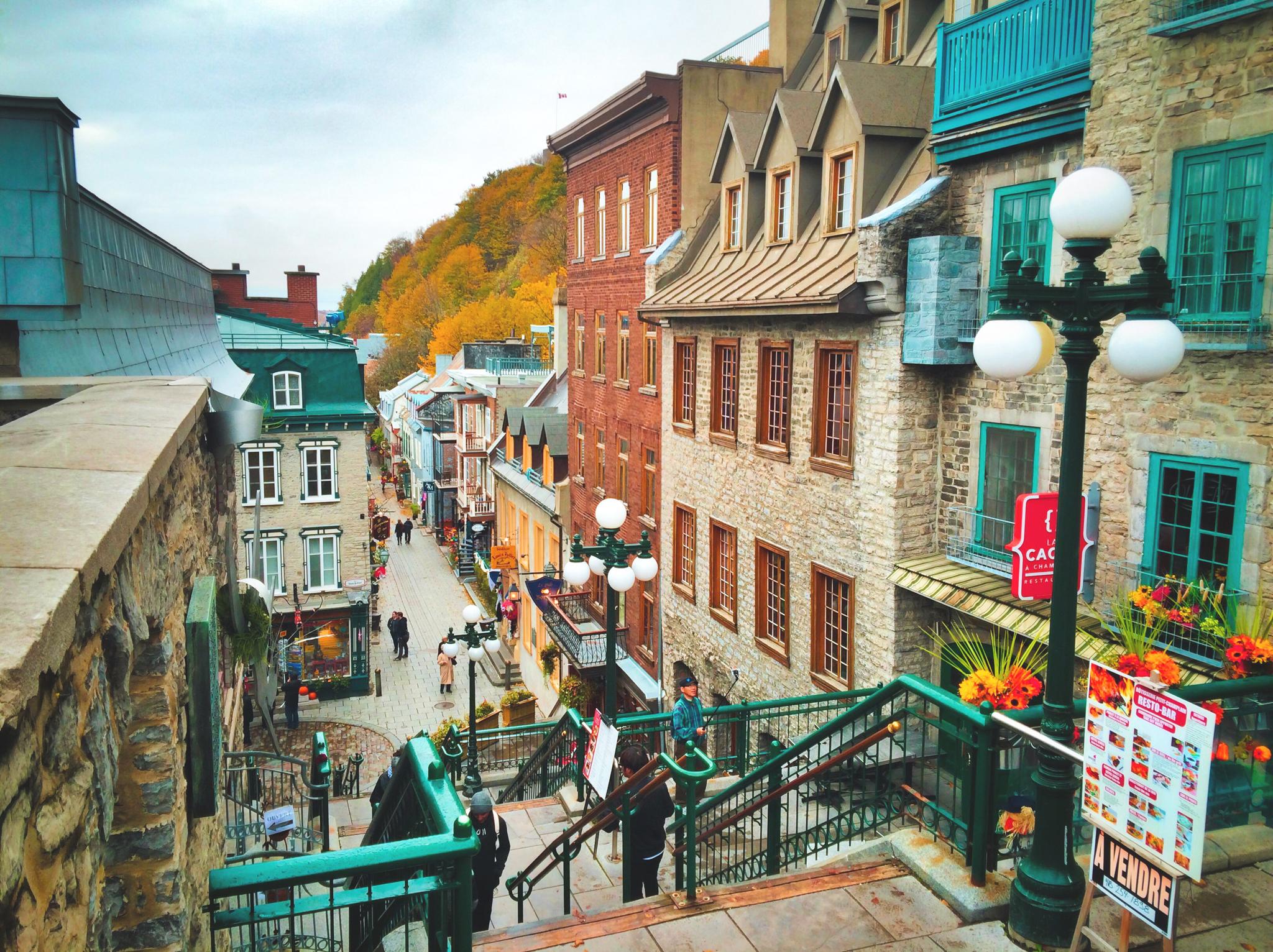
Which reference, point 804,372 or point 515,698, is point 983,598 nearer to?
point 804,372

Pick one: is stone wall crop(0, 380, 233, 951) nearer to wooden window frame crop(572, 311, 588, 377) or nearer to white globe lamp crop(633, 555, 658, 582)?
white globe lamp crop(633, 555, 658, 582)

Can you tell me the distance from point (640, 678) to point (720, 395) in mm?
7566

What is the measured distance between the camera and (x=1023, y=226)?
12695 millimetres

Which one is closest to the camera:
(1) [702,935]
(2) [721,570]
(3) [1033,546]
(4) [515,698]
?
(1) [702,935]

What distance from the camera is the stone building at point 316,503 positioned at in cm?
3053

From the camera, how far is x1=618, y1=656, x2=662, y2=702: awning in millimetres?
22625

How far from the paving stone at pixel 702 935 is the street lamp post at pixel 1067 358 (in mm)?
1572

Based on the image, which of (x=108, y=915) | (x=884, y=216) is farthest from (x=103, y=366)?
(x=884, y=216)

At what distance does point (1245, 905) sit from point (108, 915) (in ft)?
20.2

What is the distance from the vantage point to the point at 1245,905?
6.02 metres

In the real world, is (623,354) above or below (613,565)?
above

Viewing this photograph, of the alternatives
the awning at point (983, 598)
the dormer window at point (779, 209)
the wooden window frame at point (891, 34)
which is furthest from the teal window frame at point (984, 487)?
the wooden window frame at point (891, 34)

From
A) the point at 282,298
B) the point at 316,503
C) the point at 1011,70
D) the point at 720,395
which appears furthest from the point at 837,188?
the point at 282,298

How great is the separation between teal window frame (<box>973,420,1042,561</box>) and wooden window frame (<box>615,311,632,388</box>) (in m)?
11.9
